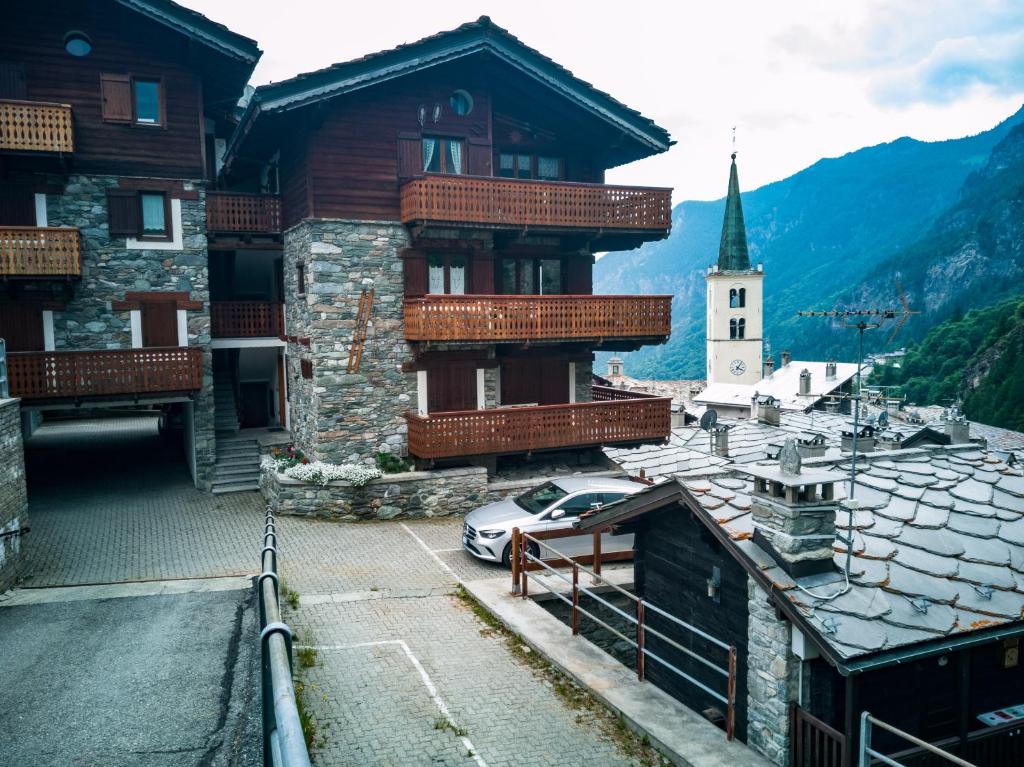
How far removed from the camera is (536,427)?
2108cm

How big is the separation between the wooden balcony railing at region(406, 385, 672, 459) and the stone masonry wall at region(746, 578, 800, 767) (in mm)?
11801

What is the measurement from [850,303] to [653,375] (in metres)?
42.2

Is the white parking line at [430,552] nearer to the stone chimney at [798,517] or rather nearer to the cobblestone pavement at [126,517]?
the cobblestone pavement at [126,517]

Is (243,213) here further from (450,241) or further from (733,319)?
(733,319)

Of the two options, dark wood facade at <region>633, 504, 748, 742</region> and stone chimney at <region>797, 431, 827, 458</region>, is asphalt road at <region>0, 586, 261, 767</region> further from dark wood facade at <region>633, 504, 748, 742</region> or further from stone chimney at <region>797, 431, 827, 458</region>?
stone chimney at <region>797, 431, 827, 458</region>

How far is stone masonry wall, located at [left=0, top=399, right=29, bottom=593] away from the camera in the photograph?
46.0ft

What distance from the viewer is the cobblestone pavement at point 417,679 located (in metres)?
8.71

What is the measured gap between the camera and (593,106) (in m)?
22.1

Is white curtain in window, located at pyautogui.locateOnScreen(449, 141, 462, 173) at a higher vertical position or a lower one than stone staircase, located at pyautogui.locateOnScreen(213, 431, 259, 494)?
higher

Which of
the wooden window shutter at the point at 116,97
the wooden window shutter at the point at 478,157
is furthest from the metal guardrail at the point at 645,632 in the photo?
the wooden window shutter at the point at 116,97

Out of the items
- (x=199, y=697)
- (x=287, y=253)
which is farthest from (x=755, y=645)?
(x=287, y=253)

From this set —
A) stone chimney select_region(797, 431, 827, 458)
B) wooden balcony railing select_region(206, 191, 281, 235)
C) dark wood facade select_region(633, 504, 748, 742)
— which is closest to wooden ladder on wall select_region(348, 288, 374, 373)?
wooden balcony railing select_region(206, 191, 281, 235)

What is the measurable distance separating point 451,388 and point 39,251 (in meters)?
10.9

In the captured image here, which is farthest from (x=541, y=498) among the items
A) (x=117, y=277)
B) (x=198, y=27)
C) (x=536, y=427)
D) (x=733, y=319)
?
(x=733, y=319)
